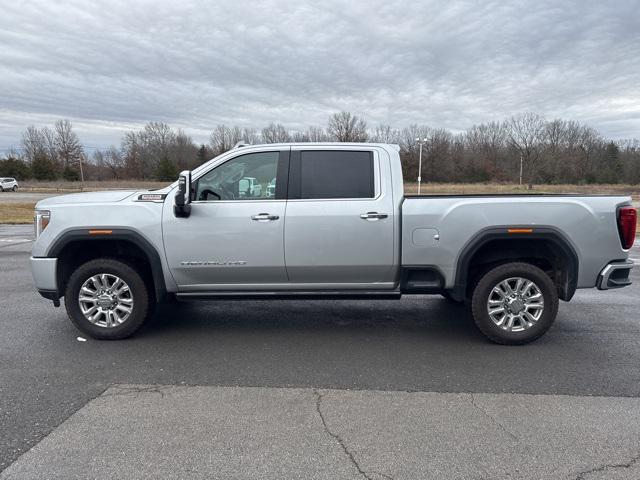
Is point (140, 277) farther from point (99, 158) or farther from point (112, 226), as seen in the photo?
point (99, 158)

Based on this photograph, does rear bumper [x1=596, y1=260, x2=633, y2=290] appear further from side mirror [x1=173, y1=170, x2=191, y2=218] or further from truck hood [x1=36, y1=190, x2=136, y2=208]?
truck hood [x1=36, y1=190, x2=136, y2=208]

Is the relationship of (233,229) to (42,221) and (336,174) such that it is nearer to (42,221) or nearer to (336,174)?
(336,174)

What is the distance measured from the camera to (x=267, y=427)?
3102 millimetres

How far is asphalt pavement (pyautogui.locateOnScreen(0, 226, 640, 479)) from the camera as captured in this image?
2721 millimetres

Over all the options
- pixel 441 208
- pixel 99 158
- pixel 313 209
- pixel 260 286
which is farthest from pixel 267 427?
pixel 99 158

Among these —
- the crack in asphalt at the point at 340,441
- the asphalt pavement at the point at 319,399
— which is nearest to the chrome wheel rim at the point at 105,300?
the asphalt pavement at the point at 319,399

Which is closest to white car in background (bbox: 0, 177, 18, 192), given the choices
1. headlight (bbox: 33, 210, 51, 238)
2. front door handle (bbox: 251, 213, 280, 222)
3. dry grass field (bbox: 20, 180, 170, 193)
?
dry grass field (bbox: 20, 180, 170, 193)

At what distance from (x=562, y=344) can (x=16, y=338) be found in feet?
19.1

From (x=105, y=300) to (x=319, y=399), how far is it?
2.66 m

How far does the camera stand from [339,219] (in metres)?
4.59

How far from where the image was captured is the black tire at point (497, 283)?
4.61m

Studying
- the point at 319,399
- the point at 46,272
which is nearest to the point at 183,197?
the point at 46,272

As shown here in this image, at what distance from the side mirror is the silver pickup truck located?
0.01 metres

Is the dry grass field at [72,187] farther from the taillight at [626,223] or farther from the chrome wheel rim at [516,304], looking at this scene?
the taillight at [626,223]
